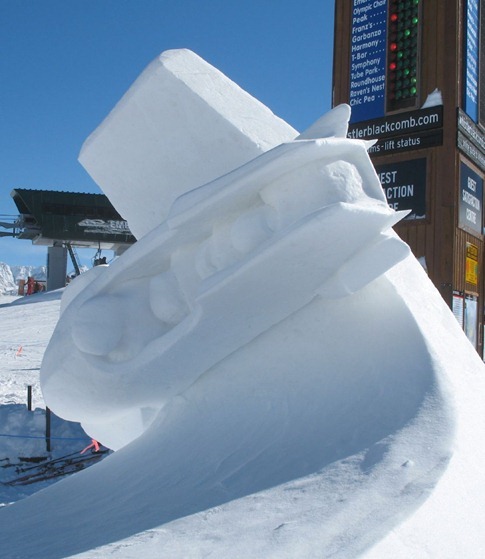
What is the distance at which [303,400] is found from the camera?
68.8 inches

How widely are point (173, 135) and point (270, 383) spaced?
1153mm

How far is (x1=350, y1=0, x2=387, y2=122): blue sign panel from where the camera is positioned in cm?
812

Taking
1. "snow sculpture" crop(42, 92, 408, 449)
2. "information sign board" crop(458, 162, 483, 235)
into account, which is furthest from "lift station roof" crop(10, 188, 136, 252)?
"snow sculpture" crop(42, 92, 408, 449)

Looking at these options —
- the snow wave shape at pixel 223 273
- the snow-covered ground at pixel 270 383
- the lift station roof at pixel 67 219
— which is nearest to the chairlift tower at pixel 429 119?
the snow-covered ground at pixel 270 383

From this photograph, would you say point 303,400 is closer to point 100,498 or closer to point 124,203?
point 100,498

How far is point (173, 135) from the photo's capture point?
8.15 feet

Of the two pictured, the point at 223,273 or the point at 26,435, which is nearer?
the point at 223,273

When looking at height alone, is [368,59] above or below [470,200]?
above

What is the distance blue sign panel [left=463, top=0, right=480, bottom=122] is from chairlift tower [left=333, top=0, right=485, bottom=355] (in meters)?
0.01

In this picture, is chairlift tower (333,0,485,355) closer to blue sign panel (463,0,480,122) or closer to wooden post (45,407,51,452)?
blue sign panel (463,0,480,122)

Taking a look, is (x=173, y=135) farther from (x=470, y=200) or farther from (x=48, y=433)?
(x=470, y=200)

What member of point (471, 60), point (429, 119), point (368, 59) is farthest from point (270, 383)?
point (471, 60)

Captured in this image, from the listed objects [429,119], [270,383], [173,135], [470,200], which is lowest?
[270,383]

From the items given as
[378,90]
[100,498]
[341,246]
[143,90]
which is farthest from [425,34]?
[100,498]
